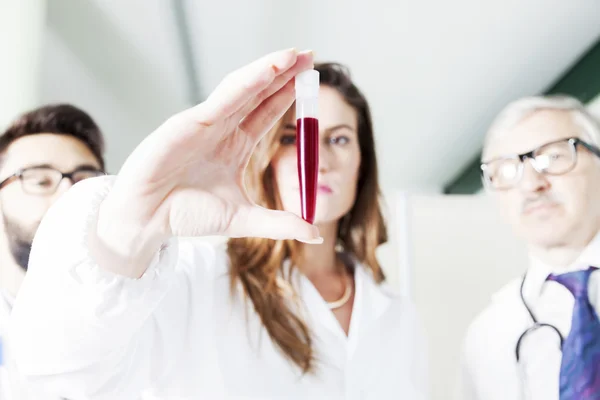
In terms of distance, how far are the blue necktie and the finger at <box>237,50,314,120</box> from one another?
0.46 meters

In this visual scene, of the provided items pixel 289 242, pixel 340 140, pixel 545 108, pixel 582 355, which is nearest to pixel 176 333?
pixel 289 242

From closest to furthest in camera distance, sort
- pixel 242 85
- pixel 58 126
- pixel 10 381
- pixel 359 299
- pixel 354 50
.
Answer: pixel 242 85
pixel 10 381
pixel 58 126
pixel 359 299
pixel 354 50

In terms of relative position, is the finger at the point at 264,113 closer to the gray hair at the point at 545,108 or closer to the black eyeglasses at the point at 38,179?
the black eyeglasses at the point at 38,179

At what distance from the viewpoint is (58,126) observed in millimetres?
601

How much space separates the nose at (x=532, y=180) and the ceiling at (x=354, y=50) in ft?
0.43

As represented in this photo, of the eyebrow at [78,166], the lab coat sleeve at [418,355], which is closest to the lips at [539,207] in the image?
the lab coat sleeve at [418,355]

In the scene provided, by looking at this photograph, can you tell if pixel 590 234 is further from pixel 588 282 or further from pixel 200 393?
pixel 200 393

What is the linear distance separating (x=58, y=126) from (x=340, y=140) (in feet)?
1.28

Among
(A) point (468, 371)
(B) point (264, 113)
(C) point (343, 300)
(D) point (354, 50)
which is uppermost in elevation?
(D) point (354, 50)

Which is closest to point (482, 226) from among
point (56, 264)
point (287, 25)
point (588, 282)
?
point (588, 282)

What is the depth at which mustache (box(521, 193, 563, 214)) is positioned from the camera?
664 mm

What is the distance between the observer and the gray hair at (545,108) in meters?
0.68

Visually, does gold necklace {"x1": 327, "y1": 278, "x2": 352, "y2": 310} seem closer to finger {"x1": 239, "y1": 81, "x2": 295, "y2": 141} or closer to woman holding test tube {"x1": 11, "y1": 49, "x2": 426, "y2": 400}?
woman holding test tube {"x1": 11, "y1": 49, "x2": 426, "y2": 400}

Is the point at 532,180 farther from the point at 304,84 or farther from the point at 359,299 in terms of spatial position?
the point at 304,84
